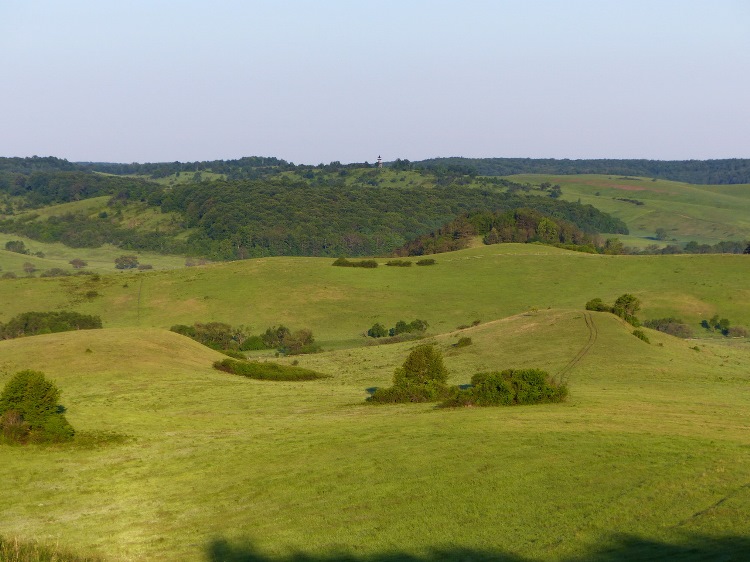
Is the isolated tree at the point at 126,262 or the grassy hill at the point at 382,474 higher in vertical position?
the grassy hill at the point at 382,474

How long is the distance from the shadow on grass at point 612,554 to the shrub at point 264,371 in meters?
32.4

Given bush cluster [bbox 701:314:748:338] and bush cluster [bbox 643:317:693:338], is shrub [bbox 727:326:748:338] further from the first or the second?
bush cluster [bbox 643:317:693:338]

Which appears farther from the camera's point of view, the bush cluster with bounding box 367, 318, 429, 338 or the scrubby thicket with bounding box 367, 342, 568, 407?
the bush cluster with bounding box 367, 318, 429, 338

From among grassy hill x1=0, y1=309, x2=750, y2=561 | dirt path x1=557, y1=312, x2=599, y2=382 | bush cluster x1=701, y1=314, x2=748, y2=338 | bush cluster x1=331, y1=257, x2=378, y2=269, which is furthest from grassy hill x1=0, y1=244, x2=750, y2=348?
grassy hill x1=0, y1=309, x2=750, y2=561

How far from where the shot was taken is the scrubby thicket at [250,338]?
84.8 meters

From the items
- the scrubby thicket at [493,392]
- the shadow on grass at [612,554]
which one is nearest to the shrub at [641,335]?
the scrubby thicket at [493,392]

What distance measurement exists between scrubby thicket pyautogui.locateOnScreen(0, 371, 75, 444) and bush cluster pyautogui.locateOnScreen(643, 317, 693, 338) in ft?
221

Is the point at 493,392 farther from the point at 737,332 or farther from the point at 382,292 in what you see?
the point at 382,292

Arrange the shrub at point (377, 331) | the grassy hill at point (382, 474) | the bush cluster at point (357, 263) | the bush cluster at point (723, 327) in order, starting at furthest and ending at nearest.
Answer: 1. the bush cluster at point (357, 263)
2. the shrub at point (377, 331)
3. the bush cluster at point (723, 327)
4. the grassy hill at point (382, 474)

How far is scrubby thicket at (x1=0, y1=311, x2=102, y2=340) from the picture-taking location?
88.4 meters

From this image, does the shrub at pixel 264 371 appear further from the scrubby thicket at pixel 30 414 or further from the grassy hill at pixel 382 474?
the scrubby thicket at pixel 30 414

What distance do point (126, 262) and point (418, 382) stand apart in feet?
507

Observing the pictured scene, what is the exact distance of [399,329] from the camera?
91.4 m

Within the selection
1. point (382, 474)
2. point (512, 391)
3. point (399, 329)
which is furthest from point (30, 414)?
point (399, 329)
